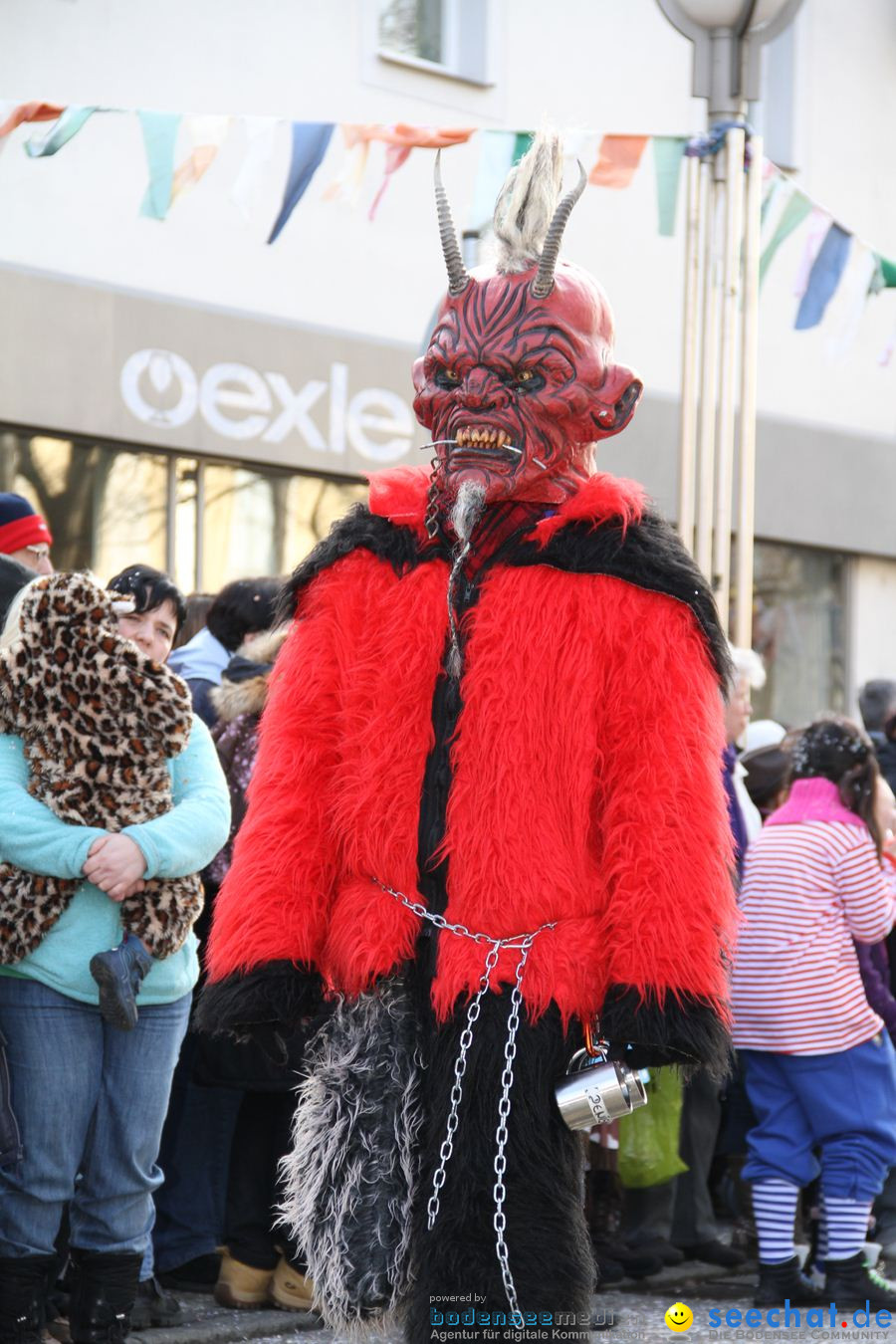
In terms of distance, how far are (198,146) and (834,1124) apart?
446cm

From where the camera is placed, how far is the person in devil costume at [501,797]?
3014 millimetres

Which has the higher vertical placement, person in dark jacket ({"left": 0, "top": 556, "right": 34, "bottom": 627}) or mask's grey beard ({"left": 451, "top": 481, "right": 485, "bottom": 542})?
person in dark jacket ({"left": 0, "top": 556, "right": 34, "bottom": 627})

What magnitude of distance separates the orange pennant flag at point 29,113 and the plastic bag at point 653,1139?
13.4ft

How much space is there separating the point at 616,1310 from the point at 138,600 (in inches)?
100

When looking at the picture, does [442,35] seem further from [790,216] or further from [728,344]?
[728,344]

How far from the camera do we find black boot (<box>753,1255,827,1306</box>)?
18.0 ft

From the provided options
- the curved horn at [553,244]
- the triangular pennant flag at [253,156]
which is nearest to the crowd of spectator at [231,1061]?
the curved horn at [553,244]

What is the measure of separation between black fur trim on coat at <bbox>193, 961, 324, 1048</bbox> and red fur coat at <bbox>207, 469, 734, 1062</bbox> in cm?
1

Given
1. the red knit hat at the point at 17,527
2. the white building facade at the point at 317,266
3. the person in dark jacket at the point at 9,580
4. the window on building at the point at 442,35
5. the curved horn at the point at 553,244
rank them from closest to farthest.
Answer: the curved horn at the point at 553,244 < the person in dark jacket at the point at 9,580 < the red knit hat at the point at 17,527 < the white building facade at the point at 317,266 < the window on building at the point at 442,35

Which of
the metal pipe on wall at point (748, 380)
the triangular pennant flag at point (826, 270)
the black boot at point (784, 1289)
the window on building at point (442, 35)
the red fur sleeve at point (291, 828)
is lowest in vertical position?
the black boot at point (784, 1289)

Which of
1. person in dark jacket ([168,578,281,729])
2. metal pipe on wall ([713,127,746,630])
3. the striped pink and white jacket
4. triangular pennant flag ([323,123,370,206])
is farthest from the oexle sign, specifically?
the striped pink and white jacket

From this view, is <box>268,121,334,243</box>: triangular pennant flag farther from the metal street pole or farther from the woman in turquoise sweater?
the woman in turquoise sweater

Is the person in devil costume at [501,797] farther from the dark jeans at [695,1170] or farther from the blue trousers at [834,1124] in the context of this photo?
the dark jeans at [695,1170]

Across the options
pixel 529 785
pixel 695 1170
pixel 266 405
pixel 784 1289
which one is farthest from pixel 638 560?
pixel 266 405
